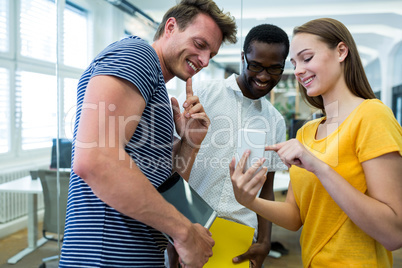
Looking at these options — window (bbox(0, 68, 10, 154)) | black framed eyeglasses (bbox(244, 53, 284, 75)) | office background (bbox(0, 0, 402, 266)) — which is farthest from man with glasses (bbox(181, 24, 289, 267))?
window (bbox(0, 68, 10, 154))

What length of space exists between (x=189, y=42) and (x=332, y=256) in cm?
88

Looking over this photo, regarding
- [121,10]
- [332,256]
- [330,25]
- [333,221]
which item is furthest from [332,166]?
[121,10]

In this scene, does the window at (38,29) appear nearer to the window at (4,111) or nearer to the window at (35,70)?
the window at (35,70)

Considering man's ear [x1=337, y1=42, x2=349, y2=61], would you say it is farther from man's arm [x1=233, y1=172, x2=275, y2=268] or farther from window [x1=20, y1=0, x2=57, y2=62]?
window [x1=20, y1=0, x2=57, y2=62]

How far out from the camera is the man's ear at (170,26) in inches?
44.7

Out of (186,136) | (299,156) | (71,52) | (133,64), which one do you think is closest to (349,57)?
(299,156)

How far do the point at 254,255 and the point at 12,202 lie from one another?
183cm

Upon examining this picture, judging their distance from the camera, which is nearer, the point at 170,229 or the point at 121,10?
the point at 170,229

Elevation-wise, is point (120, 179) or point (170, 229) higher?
point (120, 179)

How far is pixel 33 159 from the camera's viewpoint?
2250 mm

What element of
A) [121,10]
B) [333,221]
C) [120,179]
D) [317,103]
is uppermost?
[121,10]

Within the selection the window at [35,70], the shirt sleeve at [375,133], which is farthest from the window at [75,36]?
the shirt sleeve at [375,133]

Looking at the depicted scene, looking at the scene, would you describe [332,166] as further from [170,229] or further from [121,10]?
[121,10]

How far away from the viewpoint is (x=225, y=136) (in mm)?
1476
